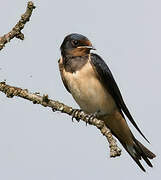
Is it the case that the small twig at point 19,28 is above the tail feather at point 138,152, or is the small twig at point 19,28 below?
above

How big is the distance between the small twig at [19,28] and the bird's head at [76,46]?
211 centimetres

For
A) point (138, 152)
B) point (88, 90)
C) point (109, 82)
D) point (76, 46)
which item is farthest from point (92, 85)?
point (138, 152)

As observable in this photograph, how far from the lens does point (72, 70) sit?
702 centimetres

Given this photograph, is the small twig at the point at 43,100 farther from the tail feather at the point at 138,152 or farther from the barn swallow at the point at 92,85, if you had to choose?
the tail feather at the point at 138,152

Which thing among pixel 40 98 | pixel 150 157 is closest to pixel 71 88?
pixel 150 157

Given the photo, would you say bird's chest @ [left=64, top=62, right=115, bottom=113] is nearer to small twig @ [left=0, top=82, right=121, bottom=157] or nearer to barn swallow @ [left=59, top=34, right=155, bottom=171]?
barn swallow @ [left=59, top=34, right=155, bottom=171]

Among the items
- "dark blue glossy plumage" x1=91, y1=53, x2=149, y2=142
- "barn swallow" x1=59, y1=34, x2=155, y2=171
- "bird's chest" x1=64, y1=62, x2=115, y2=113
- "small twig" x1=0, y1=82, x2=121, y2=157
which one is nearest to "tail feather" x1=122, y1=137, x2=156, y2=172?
"barn swallow" x1=59, y1=34, x2=155, y2=171

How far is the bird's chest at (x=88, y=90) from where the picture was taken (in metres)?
6.94

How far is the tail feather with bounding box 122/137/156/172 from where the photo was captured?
292 inches

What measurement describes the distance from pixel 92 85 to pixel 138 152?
1.38 meters

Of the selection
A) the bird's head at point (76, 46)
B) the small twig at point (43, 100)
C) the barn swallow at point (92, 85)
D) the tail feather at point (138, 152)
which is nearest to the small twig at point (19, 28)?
the small twig at point (43, 100)

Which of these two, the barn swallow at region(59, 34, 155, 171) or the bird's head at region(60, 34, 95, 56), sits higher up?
the bird's head at region(60, 34, 95, 56)

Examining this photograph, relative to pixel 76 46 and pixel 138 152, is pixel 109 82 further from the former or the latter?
pixel 138 152

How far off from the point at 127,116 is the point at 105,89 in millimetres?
568
